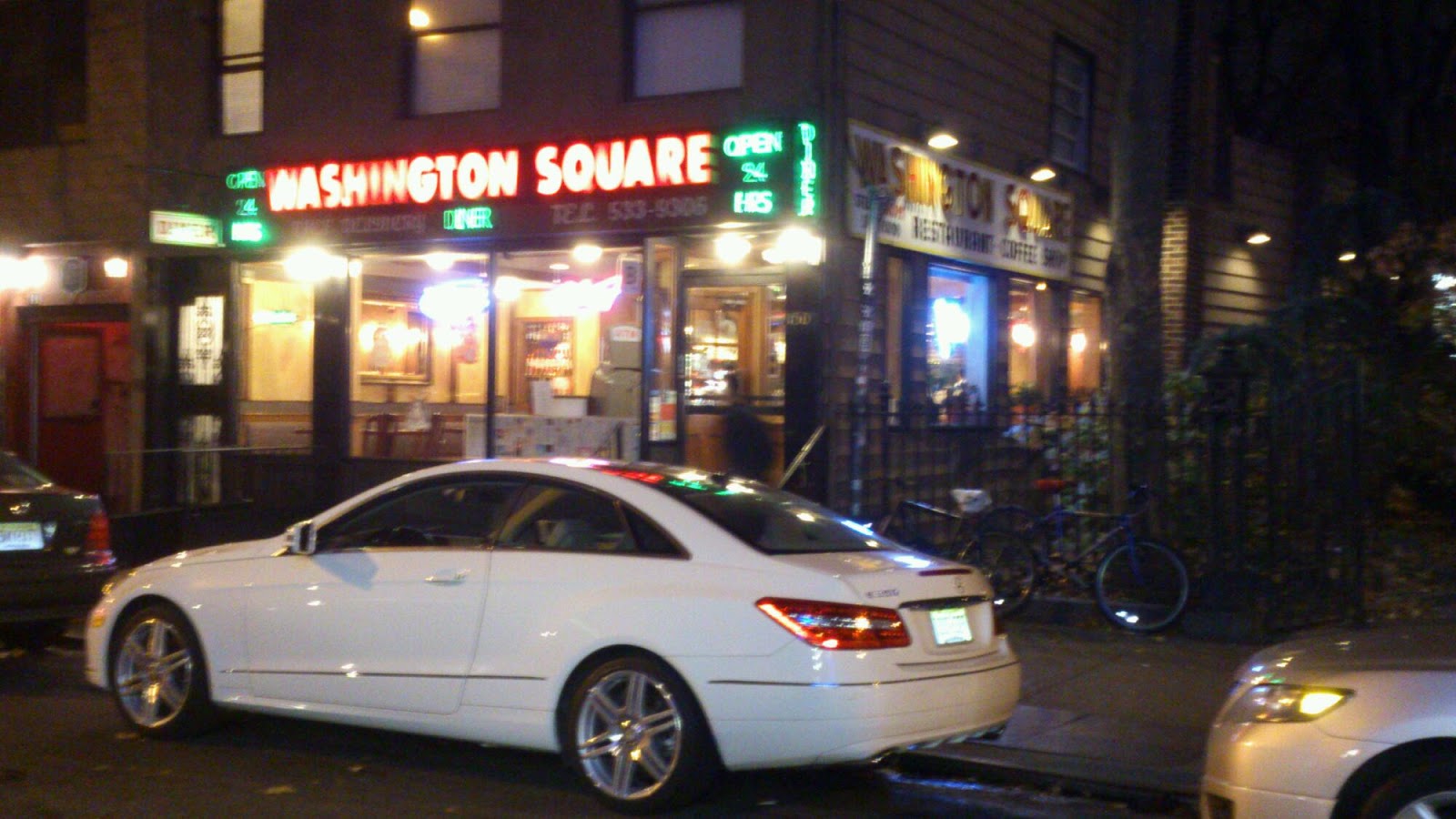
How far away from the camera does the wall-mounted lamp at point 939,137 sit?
14.0 metres

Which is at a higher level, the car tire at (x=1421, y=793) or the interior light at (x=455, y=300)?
the interior light at (x=455, y=300)

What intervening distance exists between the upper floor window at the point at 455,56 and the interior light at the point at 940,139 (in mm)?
4219

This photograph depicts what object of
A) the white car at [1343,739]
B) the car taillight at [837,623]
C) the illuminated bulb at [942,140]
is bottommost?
the white car at [1343,739]

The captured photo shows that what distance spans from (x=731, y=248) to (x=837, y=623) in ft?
25.1

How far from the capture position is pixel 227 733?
7855 millimetres

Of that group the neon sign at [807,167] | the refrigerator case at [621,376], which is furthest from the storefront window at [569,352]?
the neon sign at [807,167]

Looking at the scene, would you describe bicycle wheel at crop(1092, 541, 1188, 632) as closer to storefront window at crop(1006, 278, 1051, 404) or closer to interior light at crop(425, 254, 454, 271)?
storefront window at crop(1006, 278, 1051, 404)

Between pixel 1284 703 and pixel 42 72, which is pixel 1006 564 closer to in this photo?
pixel 1284 703

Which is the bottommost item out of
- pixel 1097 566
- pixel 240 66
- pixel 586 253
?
pixel 1097 566

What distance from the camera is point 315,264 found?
15352mm

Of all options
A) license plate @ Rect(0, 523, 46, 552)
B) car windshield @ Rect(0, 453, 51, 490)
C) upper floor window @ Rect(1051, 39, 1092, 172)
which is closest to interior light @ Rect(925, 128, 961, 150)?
upper floor window @ Rect(1051, 39, 1092, 172)

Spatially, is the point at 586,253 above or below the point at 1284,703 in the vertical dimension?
above

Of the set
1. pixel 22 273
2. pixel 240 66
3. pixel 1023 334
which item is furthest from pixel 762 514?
pixel 22 273

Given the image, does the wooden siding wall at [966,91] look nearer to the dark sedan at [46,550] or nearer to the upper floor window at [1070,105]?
the upper floor window at [1070,105]
